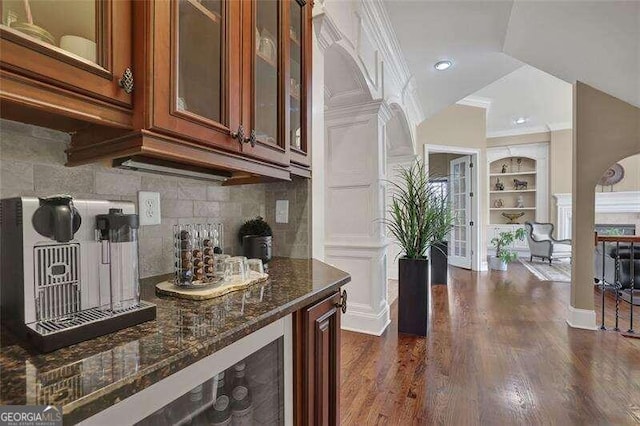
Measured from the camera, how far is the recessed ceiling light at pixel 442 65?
11.7 ft

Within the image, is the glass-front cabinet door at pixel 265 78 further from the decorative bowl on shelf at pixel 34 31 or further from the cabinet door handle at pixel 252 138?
the decorative bowl on shelf at pixel 34 31

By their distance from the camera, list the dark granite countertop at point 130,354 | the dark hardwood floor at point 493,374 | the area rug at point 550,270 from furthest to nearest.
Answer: the area rug at point 550,270 → the dark hardwood floor at point 493,374 → the dark granite countertop at point 130,354

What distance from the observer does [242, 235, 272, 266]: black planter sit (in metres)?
1.41

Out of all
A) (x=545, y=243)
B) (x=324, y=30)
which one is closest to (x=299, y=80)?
(x=324, y=30)

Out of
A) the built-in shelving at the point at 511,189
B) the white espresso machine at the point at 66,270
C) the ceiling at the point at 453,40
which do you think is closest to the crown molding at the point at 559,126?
the built-in shelving at the point at 511,189

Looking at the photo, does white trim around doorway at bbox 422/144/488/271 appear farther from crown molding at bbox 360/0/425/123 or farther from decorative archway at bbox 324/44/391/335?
decorative archway at bbox 324/44/391/335

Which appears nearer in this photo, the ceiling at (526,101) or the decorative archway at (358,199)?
the decorative archway at (358,199)

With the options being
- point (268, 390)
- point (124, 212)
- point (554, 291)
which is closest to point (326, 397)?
point (268, 390)

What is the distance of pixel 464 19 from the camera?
2771 millimetres

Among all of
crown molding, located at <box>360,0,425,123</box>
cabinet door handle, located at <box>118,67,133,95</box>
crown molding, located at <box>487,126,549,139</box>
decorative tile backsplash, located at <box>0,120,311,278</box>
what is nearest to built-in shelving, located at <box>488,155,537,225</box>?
crown molding, located at <box>487,126,549,139</box>

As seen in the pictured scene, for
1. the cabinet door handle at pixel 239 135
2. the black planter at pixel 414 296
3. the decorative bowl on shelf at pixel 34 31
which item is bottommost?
the black planter at pixel 414 296

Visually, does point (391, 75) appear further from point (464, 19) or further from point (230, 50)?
point (230, 50)

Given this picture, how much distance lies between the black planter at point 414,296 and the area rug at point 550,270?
3.69m

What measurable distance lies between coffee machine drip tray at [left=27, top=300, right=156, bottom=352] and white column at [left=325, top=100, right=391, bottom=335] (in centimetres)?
236
